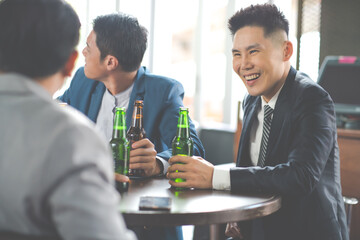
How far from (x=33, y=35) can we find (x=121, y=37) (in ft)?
4.16

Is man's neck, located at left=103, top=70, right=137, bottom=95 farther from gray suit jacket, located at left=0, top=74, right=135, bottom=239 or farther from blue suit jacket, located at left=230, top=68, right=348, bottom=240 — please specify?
gray suit jacket, located at left=0, top=74, right=135, bottom=239

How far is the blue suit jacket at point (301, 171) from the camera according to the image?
1435mm

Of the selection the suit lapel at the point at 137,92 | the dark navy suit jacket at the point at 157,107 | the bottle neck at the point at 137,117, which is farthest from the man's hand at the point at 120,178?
the suit lapel at the point at 137,92

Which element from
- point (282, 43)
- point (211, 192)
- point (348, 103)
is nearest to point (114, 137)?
point (211, 192)

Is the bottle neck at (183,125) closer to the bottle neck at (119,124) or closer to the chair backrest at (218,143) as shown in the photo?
the bottle neck at (119,124)

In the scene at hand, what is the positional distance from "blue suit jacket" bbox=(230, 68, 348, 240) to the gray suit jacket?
808 mm

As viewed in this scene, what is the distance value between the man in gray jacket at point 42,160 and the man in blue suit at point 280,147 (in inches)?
29.4

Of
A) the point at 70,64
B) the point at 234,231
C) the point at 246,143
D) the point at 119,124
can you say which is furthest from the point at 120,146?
the point at 234,231

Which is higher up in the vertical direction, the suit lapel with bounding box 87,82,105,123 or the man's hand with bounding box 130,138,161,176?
the suit lapel with bounding box 87,82,105,123

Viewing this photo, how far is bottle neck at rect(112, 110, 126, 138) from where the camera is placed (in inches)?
54.8

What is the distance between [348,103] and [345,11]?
1.07m

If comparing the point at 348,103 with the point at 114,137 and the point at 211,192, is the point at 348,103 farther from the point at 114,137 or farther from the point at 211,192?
the point at 114,137

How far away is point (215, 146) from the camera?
14.8 ft

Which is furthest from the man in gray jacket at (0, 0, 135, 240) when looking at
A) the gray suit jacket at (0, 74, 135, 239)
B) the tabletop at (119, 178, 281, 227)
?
the tabletop at (119, 178, 281, 227)
